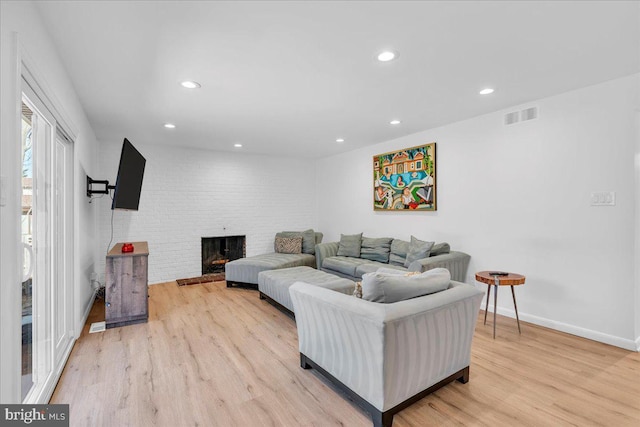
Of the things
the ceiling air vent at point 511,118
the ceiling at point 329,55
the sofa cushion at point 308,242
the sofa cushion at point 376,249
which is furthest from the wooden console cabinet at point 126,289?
the ceiling air vent at point 511,118

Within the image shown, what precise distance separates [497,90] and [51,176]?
12.8 feet

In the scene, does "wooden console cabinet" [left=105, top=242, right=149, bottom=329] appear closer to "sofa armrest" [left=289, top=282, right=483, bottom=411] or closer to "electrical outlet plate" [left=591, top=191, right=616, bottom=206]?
"sofa armrest" [left=289, top=282, right=483, bottom=411]

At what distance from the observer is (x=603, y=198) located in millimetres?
2770

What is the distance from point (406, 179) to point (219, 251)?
361cm

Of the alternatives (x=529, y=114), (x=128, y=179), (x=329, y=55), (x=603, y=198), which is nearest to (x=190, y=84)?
(x=329, y=55)

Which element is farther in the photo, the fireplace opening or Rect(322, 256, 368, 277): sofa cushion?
the fireplace opening

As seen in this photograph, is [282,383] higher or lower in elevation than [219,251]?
lower

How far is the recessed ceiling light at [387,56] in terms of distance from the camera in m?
2.21

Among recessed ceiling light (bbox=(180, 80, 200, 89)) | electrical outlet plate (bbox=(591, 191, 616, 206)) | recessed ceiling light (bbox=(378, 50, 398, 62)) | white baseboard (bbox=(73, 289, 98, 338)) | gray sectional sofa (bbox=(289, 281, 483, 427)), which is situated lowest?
white baseboard (bbox=(73, 289, 98, 338))

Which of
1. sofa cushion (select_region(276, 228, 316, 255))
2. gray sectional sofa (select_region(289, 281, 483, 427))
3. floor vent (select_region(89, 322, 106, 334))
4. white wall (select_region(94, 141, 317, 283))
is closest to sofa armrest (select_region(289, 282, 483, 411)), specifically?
gray sectional sofa (select_region(289, 281, 483, 427))

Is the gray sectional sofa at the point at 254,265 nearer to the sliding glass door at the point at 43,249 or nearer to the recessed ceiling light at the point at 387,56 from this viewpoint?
the sliding glass door at the point at 43,249

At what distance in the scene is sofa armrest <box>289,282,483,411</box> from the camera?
165 centimetres

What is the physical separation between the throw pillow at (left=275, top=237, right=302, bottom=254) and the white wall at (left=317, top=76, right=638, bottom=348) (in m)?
2.36

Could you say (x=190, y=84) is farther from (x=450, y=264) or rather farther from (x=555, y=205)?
(x=555, y=205)
